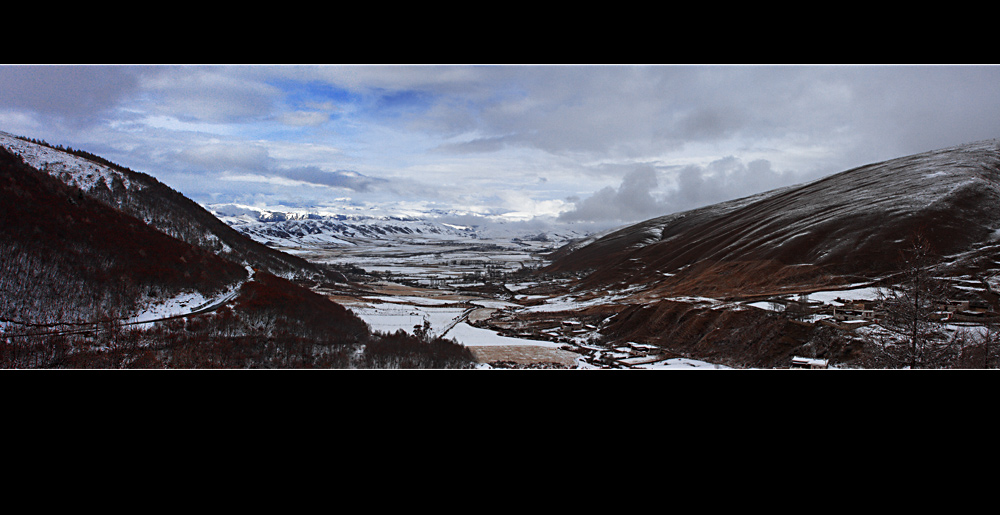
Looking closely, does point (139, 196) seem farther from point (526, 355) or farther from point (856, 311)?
point (856, 311)

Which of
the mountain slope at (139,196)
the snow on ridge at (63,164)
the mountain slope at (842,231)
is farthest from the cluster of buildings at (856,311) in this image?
the snow on ridge at (63,164)

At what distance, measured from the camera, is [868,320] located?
46.4ft

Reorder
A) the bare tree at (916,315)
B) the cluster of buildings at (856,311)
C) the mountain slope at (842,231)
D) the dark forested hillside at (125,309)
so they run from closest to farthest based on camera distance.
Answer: the bare tree at (916,315)
the dark forested hillside at (125,309)
the cluster of buildings at (856,311)
the mountain slope at (842,231)

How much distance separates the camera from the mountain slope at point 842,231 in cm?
2275

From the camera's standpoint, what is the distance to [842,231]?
88.9 ft

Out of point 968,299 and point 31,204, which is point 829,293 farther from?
point 31,204

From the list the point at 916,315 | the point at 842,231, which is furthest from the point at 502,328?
the point at 842,231

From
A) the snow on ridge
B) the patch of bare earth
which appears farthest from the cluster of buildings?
the snow on ridge

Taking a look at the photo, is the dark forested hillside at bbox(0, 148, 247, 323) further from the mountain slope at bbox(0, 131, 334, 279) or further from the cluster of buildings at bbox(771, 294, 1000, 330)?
the cluster of buildings at bbox(771, 294, 1000, 330)

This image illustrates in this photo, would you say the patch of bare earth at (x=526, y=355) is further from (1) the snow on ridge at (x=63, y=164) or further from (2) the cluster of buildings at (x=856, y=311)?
(1) the snow on ridge at (x=63, y=164)

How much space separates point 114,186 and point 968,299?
4305cm

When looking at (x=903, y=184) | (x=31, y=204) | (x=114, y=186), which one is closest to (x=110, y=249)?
(x=31, y=204)

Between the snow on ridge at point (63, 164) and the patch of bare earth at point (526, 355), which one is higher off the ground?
the snow on ridge at point (63, 164)
